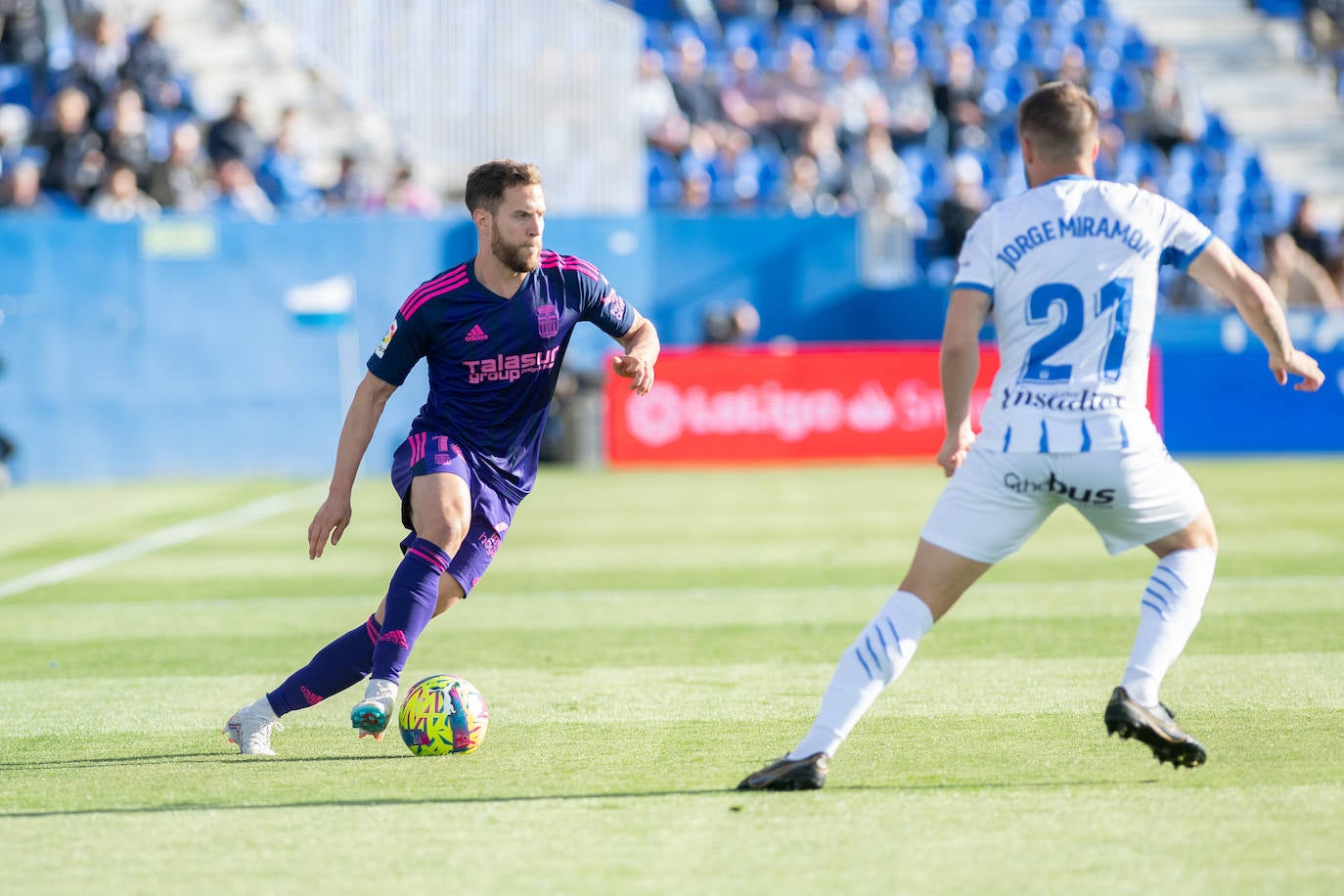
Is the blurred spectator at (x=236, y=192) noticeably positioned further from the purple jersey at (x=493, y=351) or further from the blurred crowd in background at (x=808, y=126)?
the purple jersey at (x=493, y=351)

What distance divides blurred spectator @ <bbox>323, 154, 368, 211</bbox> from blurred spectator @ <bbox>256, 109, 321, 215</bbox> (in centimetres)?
36

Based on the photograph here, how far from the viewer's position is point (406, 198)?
2281 centimetres

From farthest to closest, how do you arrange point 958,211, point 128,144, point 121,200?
point 958,211
point 128,144
point 121,200

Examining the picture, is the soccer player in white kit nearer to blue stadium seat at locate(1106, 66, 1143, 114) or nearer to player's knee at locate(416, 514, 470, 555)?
player's knee at locate(416, 514, 470, 555)

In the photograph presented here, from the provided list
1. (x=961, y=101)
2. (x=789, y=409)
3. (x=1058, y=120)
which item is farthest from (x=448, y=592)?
(x=961, y=101)

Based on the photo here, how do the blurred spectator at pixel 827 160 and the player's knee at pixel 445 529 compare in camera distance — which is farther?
the blurred spectator at pixel 827 160

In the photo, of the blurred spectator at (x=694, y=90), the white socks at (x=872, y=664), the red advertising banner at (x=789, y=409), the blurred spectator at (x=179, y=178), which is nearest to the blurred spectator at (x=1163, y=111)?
the blurred spectator at (x=694, y=90)

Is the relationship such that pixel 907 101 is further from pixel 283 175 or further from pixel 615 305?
pixel 615 305

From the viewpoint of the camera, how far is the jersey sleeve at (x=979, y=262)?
16.3 ft

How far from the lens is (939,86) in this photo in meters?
27.4

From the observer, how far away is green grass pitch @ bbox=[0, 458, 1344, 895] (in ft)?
14.2

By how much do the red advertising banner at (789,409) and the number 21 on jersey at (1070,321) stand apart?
608 inches

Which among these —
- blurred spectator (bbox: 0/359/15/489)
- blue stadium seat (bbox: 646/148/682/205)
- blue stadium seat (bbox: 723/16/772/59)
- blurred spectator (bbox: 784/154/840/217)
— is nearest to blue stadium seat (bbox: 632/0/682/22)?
blue stadium seat (bbox: 723/16/772/59)

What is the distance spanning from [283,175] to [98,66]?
2.64m
